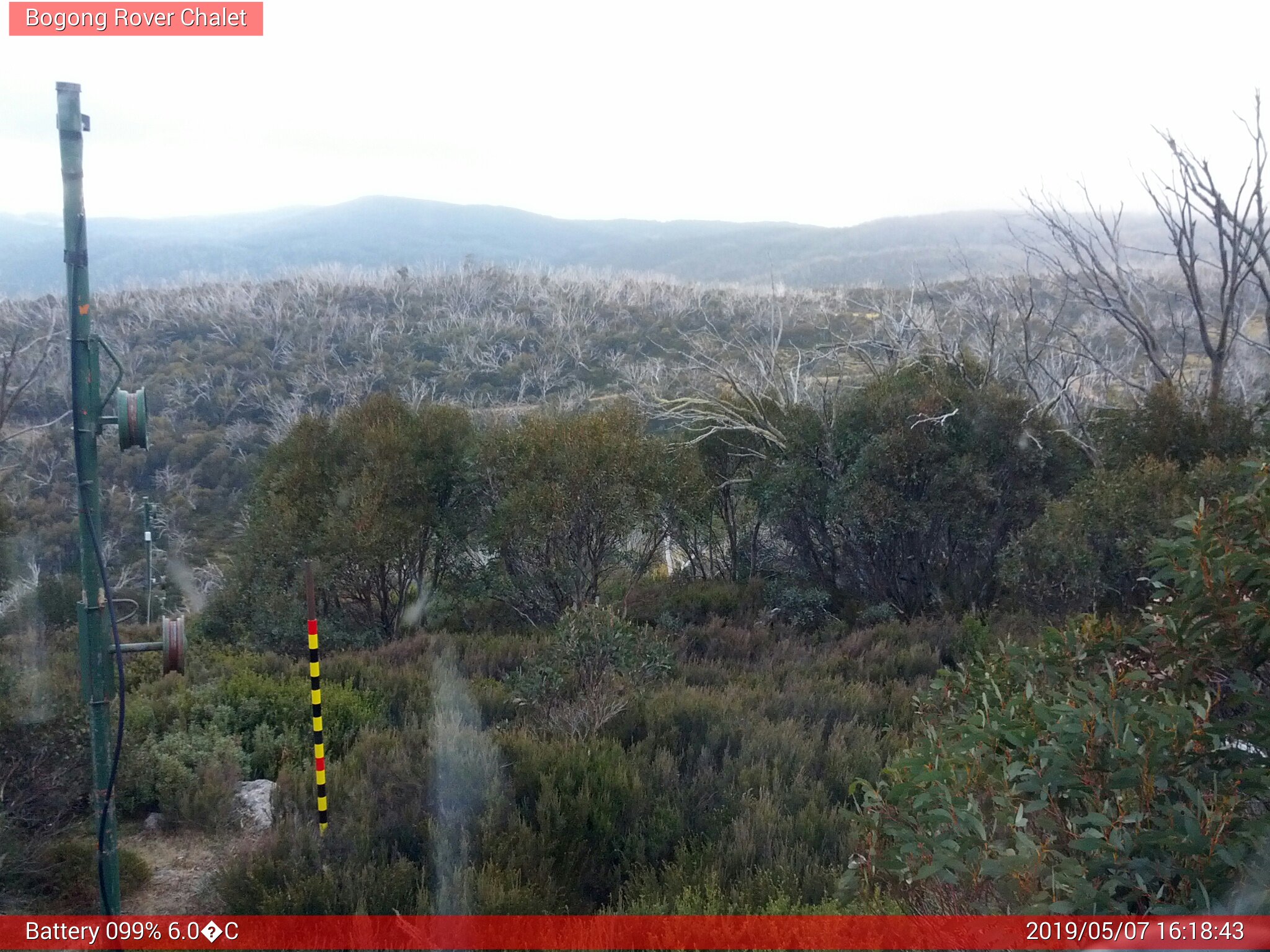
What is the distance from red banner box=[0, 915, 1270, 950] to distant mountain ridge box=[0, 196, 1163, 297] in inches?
940

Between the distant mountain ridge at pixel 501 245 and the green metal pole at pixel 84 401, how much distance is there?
75.6ft

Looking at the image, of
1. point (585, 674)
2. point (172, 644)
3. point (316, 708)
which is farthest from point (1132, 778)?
point (585, 674)

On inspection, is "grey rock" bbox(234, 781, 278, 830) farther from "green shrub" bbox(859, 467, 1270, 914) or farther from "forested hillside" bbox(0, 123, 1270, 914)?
"green shrub" bbox(859, 467, 1270, 914)

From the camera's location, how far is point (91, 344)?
3.65 metres

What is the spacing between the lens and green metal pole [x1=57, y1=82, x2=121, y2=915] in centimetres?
357

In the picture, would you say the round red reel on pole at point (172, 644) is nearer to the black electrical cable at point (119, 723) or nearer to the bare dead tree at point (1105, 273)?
the black electrical cable at point (119, 723)

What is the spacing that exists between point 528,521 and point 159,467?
24.6 m

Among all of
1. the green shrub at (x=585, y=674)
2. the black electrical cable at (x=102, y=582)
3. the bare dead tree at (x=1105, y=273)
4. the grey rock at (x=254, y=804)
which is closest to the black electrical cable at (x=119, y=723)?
the black electrical cable at (x=102, y=582)

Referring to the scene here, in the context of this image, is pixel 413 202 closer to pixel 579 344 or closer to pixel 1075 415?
pixel 579 344

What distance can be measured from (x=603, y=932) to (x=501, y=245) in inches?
5558

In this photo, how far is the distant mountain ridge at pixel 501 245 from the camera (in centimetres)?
6062

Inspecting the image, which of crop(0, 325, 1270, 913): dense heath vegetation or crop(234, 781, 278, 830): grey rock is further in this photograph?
crop(234, 781, 278, 830): grey rock

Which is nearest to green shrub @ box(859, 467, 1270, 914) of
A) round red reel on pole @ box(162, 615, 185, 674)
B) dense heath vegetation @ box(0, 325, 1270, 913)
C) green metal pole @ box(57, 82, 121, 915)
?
dense heath vegetation @ box(0, 325, 1270, 913)

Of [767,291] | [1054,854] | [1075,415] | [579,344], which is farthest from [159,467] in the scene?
[767,291]
